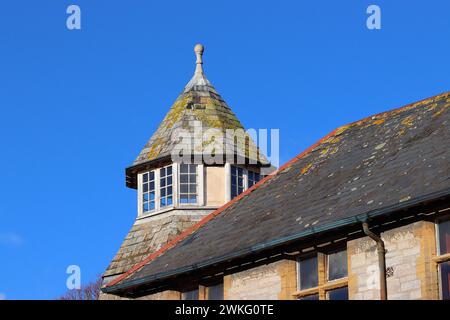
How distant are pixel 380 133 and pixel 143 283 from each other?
5888mm

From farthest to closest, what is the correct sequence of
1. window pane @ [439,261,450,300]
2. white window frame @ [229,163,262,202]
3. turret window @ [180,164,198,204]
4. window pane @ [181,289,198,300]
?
1. turret window @ [180,164,198,204]
2. white window frame @ [229,163,262,202]
3. window pane @ [181,289,198,300]
4. window pane @ [439,261,450,300]

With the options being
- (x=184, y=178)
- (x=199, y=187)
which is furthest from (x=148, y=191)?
(x=199, y=187)

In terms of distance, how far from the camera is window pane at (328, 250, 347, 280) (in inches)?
901

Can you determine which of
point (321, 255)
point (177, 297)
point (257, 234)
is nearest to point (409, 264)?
point (321, 255)

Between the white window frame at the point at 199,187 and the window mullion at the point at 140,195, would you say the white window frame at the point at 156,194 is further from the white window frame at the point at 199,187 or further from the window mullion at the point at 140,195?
the white window frame at the point at 199,187

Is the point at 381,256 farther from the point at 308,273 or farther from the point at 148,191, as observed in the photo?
the point at 148,191

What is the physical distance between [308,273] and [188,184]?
1766cm

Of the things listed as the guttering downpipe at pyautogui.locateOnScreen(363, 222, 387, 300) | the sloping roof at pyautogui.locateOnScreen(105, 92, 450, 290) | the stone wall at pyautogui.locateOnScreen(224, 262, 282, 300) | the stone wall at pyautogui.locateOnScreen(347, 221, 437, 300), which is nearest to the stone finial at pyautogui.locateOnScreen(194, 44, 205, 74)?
the sloping roof at pyautogui.locateOnScreen(105, 92, 450, 290)

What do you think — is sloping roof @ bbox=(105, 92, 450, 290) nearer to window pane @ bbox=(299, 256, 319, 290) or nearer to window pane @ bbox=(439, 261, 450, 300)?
window pane @ bbox=(299, 256, 319, 290)

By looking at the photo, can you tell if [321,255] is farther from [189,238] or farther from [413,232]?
[189,238]

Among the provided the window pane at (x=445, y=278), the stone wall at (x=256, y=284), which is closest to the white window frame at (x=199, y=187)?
the stone wall at (x=256, y=284)

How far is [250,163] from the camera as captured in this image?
4122 cm

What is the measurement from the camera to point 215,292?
2522cm

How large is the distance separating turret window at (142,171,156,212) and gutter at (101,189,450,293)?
14.6 meters
